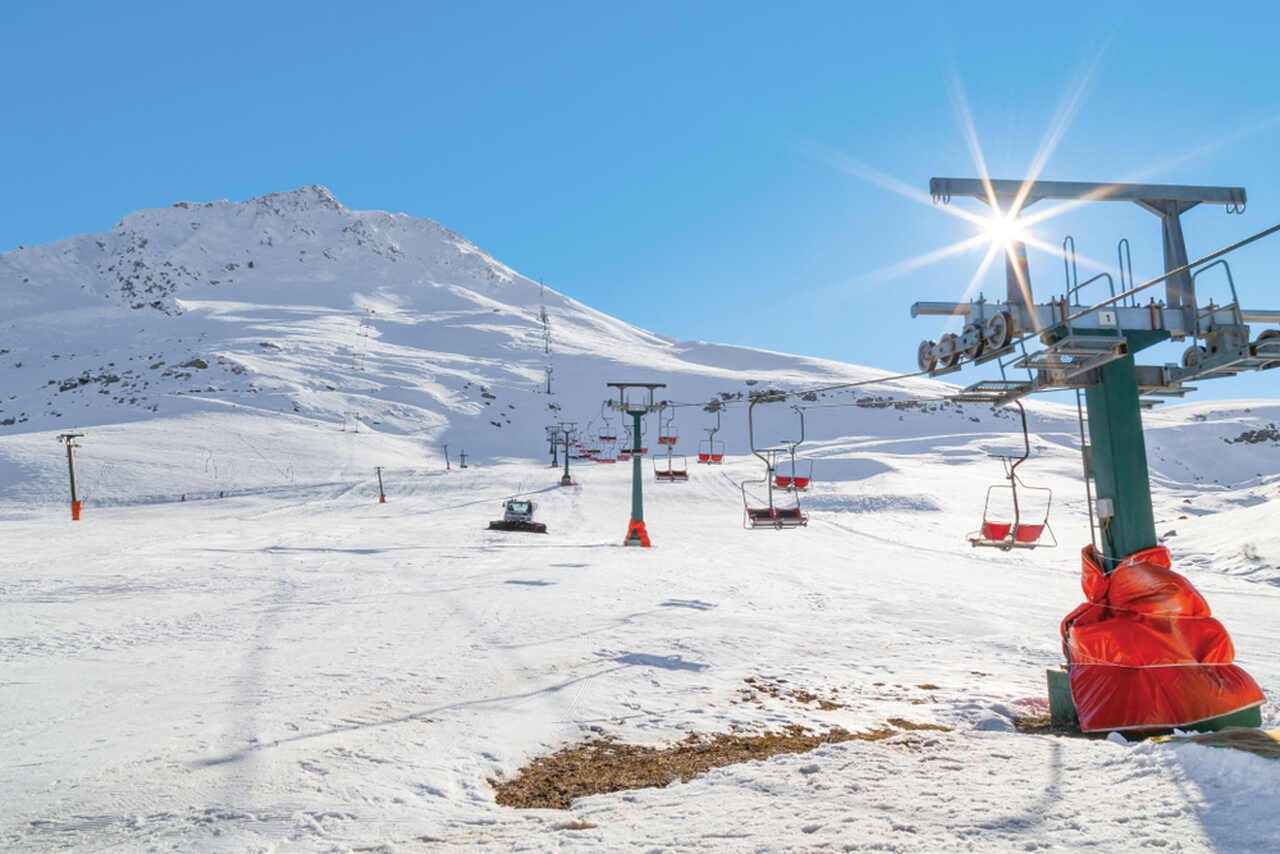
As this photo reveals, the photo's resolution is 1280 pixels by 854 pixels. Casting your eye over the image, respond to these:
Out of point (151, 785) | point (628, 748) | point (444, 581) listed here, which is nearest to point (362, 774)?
point (151, 785)

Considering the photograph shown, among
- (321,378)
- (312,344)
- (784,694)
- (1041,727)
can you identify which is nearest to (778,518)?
(784,694)

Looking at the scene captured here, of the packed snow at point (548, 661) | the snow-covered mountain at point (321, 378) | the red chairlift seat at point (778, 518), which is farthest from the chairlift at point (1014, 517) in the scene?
the snow-covered mountain at point (321, 378)

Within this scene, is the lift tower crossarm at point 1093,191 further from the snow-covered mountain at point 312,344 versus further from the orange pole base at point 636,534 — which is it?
the snow-covered mountain at point 312,344

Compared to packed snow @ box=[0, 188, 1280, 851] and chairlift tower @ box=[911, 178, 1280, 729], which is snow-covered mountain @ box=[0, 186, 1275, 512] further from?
chairlift tower @ box=[911, 178, 1280, 729]

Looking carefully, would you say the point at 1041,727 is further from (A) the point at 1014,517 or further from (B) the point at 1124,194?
(A) the point at 1014,517

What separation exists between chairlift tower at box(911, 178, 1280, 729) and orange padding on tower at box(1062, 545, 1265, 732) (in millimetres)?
423

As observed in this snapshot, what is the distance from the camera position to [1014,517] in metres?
27.9

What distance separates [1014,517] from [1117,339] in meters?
23.8

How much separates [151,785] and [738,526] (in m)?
24.4

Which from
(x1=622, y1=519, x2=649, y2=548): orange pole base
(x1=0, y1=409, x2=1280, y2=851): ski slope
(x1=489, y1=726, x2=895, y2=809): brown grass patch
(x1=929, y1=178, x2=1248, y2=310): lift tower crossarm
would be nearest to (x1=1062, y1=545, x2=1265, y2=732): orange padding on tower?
(x1=0, y1=409, x2=1280, y2=851): ski slope

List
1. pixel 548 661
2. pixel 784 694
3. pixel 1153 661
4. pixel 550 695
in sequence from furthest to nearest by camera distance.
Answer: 1. pixel 548 661
2. pixel 784 694
3. pixel 550 695
4. pixel 1153 661

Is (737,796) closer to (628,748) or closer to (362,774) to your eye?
(628,748)

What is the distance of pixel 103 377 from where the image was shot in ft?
243

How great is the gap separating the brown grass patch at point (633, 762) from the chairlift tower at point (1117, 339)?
310cm
